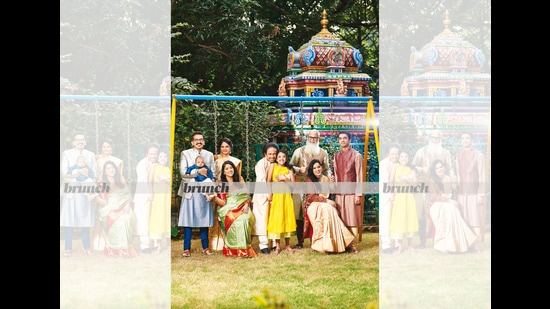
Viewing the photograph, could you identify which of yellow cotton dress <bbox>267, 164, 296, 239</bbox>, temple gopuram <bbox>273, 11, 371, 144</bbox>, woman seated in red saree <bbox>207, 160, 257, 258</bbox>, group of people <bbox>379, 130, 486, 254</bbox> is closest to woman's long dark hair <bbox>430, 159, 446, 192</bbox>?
group of people <bbox>379, 130, 486, 254</bbox>

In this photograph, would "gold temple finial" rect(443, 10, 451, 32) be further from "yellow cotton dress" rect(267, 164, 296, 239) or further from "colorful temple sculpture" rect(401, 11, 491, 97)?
"yellow cotton dress" rect(267, 164, 296, 239)

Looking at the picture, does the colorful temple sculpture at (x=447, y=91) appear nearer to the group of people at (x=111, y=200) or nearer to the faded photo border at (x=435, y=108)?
the faded photo border at (x=435, y=108)

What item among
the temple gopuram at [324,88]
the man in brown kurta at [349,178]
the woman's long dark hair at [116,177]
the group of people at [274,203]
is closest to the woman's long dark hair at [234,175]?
the group of people at [274,203]

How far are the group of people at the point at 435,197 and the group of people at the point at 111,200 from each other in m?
1.41

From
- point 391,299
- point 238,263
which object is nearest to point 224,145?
point 238,263

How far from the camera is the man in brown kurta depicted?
22.4ft

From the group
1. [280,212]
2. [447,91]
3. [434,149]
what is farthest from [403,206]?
[280,212]

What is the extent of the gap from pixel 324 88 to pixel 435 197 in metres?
2.52

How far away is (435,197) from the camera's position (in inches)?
209

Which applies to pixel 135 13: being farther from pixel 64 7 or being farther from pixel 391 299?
pixel 391 299

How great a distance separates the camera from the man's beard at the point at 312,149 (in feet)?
22.8

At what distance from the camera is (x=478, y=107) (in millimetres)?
5082

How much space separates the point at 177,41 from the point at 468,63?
10.9 feet

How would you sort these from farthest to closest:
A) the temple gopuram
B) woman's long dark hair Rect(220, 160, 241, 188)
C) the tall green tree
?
1. the tall green tree
2. the temple gopuram
3. woman's long dark hair Rect(220, 160, 241, 188)
